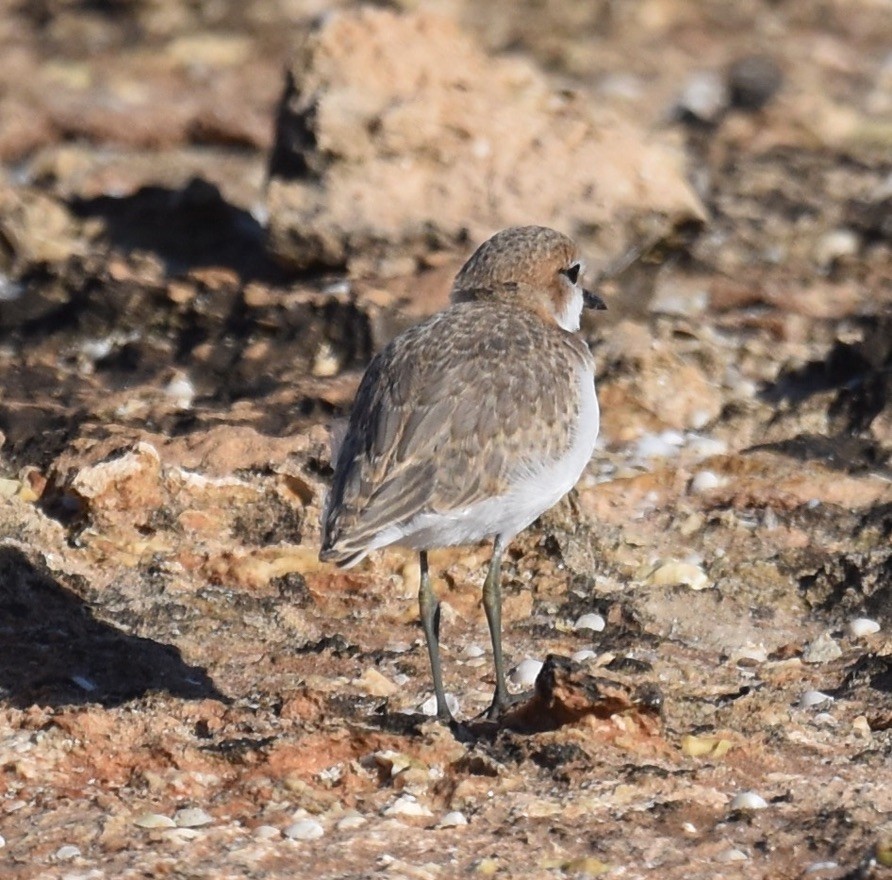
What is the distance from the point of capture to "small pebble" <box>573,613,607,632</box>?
6.65 meters

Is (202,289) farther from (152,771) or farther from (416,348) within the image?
(152,771)

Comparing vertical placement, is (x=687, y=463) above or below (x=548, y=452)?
below

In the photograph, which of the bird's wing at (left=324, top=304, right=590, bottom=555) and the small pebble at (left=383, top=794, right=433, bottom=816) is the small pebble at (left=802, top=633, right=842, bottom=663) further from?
the small pebble at (left=383, top=794, right=433, bottom=816)

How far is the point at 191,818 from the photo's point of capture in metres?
5.11

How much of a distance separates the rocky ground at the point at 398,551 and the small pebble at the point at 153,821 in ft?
0.07

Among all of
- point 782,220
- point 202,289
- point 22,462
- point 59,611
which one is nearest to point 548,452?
point 59,611

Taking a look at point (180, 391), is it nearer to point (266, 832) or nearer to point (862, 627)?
point (862, 627)

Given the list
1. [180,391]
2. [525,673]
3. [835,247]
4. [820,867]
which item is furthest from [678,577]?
[835,247]

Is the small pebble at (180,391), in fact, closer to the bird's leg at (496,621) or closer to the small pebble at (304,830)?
the bird's leg at (496,621)

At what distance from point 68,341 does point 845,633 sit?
4212 mm

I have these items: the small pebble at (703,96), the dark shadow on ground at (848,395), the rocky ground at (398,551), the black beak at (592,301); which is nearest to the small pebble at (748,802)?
the rocky ground at (398,551)

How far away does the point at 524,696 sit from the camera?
602cm

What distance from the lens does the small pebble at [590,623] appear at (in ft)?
21.8

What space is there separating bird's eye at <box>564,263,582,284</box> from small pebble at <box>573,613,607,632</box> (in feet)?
4.40
